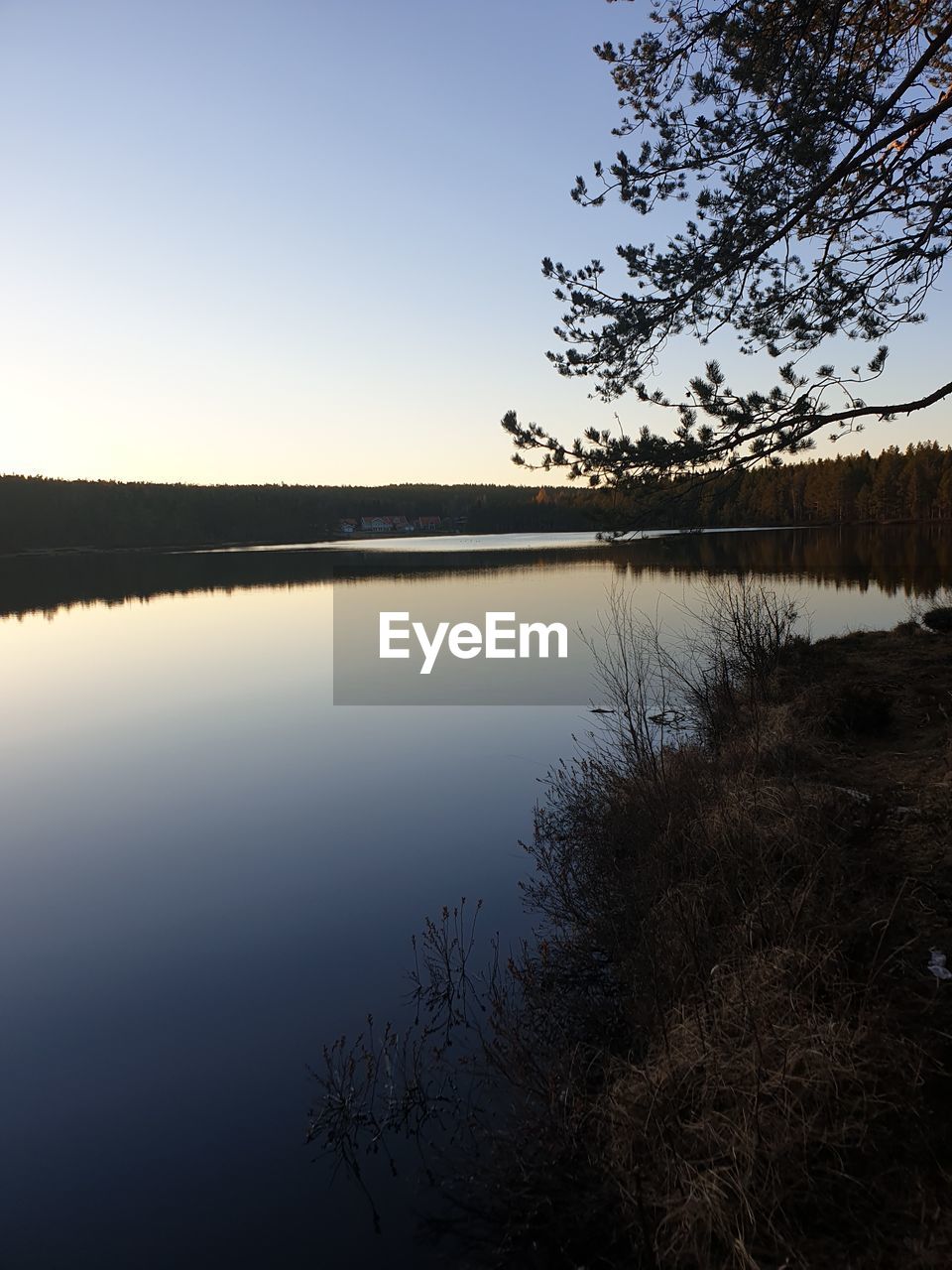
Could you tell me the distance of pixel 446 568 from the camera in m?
54.7

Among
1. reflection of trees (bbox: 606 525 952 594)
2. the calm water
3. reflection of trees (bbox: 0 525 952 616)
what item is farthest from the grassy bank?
reflection of trees (bbox: 0 525 952 616)

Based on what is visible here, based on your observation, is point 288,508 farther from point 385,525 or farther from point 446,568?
point 446,568

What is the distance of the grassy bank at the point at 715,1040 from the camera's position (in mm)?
3445

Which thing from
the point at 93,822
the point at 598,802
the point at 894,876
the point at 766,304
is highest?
the point at 766,304

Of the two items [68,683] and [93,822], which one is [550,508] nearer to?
[68,683]

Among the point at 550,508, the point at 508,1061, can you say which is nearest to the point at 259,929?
the point at 508,1061

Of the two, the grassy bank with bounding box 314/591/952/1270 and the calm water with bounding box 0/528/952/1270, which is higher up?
the grassy bank with bounding box 314/591/952/1270

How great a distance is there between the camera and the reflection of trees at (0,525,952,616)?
37500 mm

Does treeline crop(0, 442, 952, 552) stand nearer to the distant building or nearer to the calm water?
the distant building

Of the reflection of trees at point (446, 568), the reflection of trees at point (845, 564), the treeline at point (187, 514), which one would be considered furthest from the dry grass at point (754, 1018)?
the treeline at point (187, 514)

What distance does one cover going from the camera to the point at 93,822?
1080 centimetres

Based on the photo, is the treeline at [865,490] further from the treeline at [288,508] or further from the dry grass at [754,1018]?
the dry grass at [754,1018]

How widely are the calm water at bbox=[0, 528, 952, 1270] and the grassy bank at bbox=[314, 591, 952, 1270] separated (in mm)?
604

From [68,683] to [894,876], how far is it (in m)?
20.4
